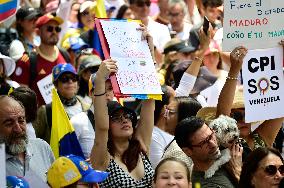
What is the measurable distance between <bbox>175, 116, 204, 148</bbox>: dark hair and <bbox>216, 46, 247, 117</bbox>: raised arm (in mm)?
702

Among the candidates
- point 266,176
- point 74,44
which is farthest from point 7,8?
point 74,44

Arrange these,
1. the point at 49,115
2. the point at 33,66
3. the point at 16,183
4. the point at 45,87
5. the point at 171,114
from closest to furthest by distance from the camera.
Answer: the point at 16,183
the point at 171,114
the point at 49,115
the point at 45,87
the point at 33,66

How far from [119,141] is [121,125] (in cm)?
13

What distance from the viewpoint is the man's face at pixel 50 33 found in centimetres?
1384

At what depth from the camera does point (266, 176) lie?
29.2 ft

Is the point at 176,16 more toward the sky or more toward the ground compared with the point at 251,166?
more toward the sky

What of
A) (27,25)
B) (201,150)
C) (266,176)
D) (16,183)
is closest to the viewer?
(16,183)

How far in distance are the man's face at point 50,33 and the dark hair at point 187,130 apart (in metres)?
4.72

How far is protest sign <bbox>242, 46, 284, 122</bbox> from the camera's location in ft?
33.2

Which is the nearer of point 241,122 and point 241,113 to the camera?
point 241,122

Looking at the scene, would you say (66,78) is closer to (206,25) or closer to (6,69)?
(6,69)

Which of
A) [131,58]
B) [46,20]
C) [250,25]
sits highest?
[250,25]

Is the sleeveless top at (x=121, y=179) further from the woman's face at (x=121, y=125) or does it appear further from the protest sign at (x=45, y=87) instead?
the protest sign at (x=45, y=87)

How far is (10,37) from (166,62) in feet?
6.32
